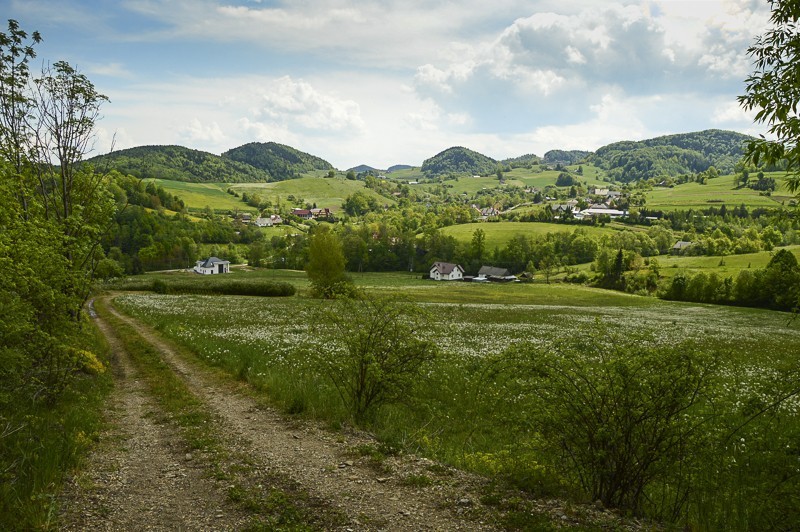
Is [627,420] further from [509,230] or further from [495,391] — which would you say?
[509,230]

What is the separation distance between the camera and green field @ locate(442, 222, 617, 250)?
171m

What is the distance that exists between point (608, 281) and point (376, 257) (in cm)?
7049

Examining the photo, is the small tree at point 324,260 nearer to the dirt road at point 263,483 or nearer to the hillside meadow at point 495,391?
the hillside meadow at point 495,391

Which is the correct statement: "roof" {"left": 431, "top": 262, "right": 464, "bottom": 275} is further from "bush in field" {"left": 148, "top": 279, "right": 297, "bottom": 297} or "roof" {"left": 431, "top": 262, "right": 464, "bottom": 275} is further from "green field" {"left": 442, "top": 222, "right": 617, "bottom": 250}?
"bush in field" {"left": 148, "top": 279, "right": 297, "bottom": 297}

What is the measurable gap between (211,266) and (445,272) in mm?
68913

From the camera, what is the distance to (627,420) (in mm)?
7449

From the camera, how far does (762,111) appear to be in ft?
22.1

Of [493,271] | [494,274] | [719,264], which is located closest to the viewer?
[719,264]

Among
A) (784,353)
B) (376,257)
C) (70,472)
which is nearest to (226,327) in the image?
(70,472)

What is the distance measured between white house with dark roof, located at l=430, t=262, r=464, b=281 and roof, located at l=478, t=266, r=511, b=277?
8.21 m

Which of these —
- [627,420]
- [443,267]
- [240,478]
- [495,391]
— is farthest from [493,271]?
[240,478]

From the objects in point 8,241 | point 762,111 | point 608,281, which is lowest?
point 608,281

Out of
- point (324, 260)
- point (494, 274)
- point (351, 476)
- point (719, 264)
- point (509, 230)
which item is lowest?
point (494, 274)

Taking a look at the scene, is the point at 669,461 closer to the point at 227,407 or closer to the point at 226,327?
the point at 227,407
